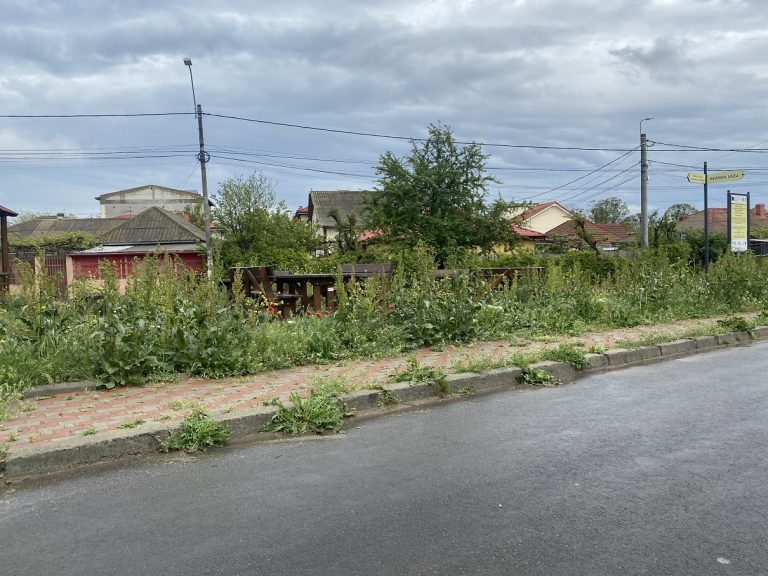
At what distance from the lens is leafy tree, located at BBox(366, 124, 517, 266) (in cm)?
2448

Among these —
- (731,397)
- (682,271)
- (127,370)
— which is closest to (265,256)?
(682,271)

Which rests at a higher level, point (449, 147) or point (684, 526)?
point (449, 147)

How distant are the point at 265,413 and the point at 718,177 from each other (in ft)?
62.5

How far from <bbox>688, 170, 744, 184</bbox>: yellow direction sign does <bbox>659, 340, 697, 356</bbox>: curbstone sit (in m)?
12.2

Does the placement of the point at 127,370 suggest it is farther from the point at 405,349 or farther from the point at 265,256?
the point at 265,256

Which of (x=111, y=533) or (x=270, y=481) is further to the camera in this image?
(x=270, y=481)

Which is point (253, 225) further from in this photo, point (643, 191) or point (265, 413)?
point (265, 413)

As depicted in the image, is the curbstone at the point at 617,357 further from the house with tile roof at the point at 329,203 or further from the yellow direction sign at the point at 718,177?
the house with tile roof at the point at 329,203

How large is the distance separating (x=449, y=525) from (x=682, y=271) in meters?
12.3

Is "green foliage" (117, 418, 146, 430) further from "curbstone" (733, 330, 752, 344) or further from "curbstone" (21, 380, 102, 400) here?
"curbstone" (733, 330, 752, 344)

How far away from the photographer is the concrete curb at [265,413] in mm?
4637

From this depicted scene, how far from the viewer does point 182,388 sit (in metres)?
6.67

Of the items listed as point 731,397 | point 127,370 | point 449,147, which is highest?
point 449,147

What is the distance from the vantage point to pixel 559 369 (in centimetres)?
791
